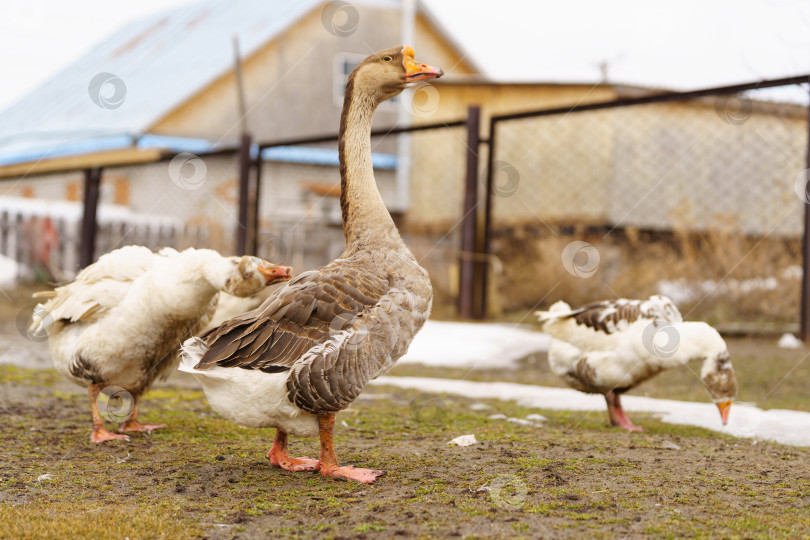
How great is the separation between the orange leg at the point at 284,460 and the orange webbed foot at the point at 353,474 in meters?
0.16

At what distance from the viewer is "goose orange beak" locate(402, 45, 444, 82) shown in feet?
13.2

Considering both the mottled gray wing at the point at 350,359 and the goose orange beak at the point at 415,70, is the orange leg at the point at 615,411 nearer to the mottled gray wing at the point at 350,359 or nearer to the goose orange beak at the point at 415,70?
the mottled gray wing at the point at 350,359

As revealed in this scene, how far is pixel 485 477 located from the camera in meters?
3.53

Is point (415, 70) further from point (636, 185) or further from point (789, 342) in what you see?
point (636, 185)

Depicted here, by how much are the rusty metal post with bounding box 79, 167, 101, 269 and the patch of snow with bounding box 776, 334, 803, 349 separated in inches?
385

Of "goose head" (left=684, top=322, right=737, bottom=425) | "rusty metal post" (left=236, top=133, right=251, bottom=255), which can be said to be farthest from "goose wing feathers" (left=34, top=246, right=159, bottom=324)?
"rusty metal post" (left=236, top=133, right=251, bottom=255)

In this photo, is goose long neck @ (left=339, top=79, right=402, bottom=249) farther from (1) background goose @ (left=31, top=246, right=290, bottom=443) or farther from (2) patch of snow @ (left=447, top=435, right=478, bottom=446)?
(2) patch of snow @ (left=447, top=435, right=478, bottom=446)

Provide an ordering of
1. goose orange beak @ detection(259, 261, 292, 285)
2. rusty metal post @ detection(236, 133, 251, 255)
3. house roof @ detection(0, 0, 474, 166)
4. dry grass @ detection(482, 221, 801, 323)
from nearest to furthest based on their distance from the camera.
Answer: goose orange beak @ detection(259, 261, 292, 285) < dry grass @ detection(482, 221, 801, 323) < rusty metal post @ detection(236, 133, 251, 255) < house roof @ detection(0, 0, 474, 166)

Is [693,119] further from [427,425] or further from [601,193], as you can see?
[427,425]

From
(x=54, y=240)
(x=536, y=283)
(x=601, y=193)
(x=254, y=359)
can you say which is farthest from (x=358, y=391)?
(x=54, y=240)

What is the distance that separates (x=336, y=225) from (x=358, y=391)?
14538 millimetres

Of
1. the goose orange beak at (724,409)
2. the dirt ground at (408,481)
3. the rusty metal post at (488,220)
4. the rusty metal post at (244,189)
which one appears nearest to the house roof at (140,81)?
the rusty metal post at (244,189)

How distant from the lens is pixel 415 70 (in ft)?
13.2

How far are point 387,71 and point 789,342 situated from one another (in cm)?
617
